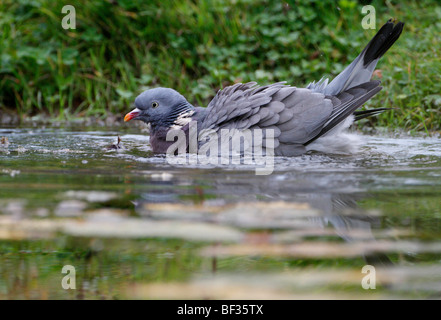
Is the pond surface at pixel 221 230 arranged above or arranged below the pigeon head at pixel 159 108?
below

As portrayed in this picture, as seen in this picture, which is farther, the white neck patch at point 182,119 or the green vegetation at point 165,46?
the green vegetation at point 165,46

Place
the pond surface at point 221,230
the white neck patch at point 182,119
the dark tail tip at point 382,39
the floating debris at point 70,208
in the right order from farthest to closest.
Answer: the white neck patch at point 182,119, the dark tail tip at point 382,39, the floating debris at point 70,208, the pond surface at point 221,230

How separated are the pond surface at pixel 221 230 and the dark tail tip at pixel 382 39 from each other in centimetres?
81

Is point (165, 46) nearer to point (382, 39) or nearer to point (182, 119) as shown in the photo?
point (182, 119)

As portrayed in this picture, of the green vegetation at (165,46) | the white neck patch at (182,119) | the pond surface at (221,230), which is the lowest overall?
the pond surface at (221,230)

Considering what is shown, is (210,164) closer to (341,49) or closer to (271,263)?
(271,263)

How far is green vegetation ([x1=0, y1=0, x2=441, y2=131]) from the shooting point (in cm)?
709

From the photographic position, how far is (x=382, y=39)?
4406 millimetres

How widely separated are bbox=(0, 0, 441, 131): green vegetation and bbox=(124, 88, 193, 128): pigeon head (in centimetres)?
190

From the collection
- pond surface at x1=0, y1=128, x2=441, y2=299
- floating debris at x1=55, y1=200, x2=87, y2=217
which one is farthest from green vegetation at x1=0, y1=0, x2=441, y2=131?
floating debris at x1=55, y1=200, x2=87, y2=217

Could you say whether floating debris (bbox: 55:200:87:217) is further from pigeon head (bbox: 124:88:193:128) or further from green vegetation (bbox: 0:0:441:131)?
green vegetation (bbox: 0:0:441:131)

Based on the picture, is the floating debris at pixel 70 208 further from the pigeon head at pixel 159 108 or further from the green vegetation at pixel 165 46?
the green vegetation at pixel 165 46

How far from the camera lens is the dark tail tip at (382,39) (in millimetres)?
4336

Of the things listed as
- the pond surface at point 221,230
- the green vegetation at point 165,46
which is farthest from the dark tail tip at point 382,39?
the green vegetation at point 165,46
